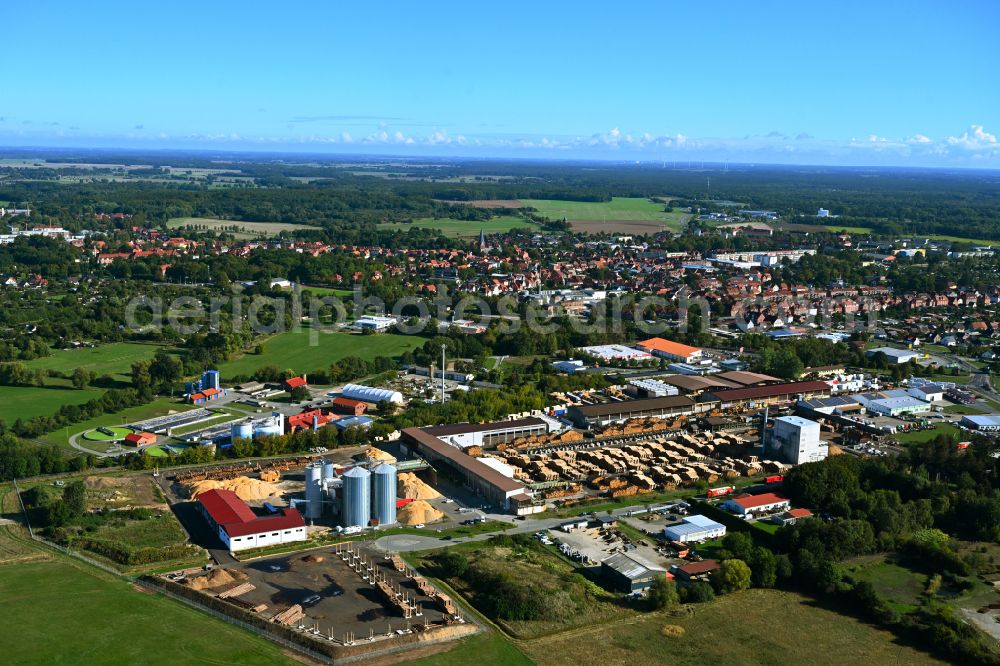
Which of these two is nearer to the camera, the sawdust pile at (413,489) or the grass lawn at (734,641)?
the grass lawn at (734,641)

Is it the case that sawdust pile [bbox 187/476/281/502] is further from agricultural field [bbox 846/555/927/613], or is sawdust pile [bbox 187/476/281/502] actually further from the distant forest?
the distant forest

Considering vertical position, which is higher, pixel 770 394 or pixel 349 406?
pixel 770 394

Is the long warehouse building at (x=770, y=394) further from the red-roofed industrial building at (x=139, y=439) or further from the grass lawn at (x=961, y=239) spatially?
the grass lawn at (x=961, y=239)

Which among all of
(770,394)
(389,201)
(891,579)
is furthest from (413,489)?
(389,201)

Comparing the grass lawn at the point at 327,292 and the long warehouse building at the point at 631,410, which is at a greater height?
the grass lawn at the point at 327,292

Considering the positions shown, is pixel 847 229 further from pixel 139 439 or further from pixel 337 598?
pixel 337 598

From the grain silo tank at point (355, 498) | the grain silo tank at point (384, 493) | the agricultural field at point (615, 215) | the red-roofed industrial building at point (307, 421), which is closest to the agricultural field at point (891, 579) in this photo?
the grain silo tank at point (384, 493)
